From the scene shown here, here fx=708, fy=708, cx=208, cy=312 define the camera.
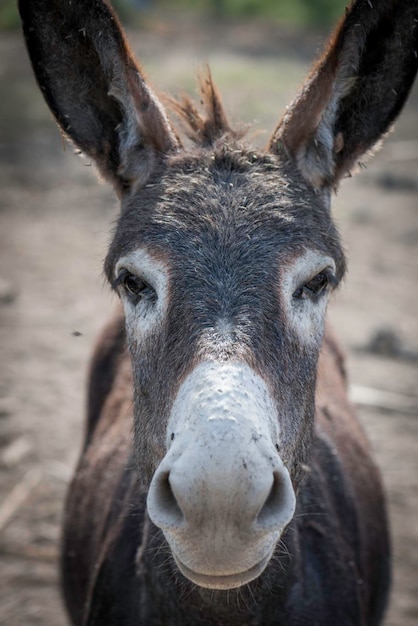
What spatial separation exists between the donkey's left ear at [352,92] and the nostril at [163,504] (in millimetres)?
1627

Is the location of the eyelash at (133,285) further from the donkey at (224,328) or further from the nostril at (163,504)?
the nostril at (163,504)

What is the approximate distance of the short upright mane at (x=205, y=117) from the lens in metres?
3.41

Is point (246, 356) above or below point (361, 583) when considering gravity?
above

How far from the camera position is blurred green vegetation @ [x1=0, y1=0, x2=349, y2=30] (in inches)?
794

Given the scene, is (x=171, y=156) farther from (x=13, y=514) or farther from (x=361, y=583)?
(x=13, y=514)

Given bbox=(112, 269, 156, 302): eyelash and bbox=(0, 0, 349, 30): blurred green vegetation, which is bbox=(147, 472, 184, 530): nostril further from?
bbox=(0, 0, 349, 30): blurred green vegetation

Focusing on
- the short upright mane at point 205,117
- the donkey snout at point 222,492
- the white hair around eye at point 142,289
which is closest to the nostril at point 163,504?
the donkey snout at point 222,492

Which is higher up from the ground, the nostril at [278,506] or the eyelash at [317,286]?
the eyelash at [317,286]

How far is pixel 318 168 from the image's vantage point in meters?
3.27

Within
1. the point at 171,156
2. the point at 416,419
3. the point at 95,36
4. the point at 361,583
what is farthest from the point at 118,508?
the point at 416,419

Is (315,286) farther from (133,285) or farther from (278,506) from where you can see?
(278,506)

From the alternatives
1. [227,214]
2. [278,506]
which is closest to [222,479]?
[278,506]

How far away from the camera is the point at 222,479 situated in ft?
6.78

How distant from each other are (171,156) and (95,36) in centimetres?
64
